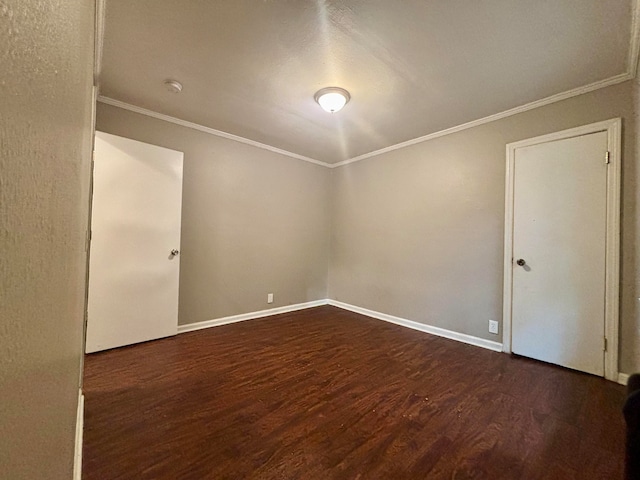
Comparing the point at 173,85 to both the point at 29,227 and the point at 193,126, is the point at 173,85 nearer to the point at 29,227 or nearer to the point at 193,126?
the point at 193,126

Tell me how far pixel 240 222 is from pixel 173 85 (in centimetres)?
165

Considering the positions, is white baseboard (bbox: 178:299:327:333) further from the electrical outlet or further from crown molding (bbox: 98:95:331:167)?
the electrical outlet

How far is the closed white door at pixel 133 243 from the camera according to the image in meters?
2.35

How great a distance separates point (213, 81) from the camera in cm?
223

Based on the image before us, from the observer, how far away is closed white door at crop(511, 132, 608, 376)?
6.95 ft

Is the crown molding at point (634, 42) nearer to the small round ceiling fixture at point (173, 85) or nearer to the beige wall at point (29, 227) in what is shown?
the beige wall at point (29, 227)

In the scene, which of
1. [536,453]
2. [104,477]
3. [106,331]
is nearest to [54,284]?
[104,477]

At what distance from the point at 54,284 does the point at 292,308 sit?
3.58 metres

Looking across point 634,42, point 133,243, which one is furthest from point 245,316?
point 634,42

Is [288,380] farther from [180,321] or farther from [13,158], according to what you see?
[13,158]

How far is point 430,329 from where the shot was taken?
10.3 ft

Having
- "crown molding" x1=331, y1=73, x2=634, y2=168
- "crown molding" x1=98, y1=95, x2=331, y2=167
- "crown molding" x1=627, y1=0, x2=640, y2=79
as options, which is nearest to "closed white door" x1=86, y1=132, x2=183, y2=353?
"crown molding" x1=98, y1=95, x2=331, y2=167

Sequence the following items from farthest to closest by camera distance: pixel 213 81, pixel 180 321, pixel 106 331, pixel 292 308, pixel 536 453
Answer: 1. pixel 292 308
2. pixel 180 321
3. pixel 106 331
4. pixel 213 81
5. pixel 536 453

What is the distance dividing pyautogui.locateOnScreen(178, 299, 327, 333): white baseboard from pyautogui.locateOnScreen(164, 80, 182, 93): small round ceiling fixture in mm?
2388
